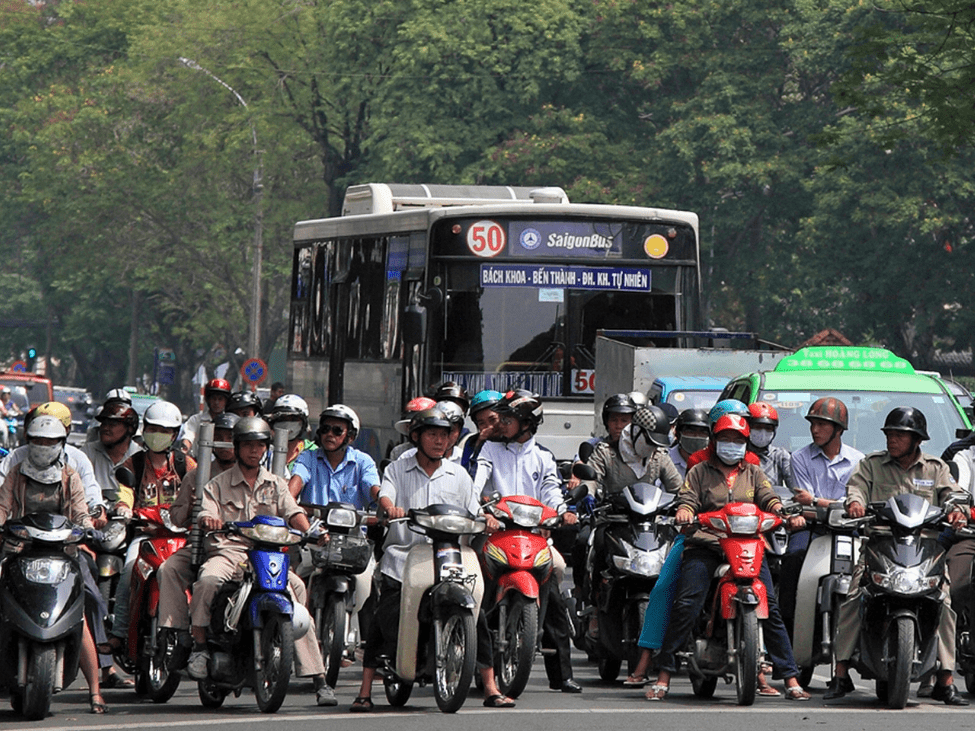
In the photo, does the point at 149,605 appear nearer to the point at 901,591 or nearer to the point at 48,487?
the point at 48,487

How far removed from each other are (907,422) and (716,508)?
3.73ft

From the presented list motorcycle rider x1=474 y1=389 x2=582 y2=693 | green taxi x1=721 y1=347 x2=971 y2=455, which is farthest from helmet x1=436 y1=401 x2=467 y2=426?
green taxi x1=721 y1=347 x2=971 y2=455

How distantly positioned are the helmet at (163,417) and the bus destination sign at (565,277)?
27.9 ft

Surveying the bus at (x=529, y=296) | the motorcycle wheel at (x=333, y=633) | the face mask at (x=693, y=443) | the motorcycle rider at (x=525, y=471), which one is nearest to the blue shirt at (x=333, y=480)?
the motorcycle wheel at (x=333, y=633)

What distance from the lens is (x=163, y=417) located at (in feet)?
35.5

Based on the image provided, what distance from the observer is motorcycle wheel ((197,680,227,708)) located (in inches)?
388

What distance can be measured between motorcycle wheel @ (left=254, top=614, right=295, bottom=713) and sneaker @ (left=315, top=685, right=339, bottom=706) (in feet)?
1.71

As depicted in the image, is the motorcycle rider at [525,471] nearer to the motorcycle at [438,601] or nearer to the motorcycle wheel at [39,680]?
the motorcycle at [438,601]

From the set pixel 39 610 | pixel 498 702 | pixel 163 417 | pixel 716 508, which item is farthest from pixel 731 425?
pixel 39 610

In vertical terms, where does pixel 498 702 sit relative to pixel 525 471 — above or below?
below

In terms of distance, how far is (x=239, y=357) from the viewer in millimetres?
55625

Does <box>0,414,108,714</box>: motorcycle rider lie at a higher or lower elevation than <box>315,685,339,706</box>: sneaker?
higher

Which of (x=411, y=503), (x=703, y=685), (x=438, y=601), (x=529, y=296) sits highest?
(x=529, y=296)

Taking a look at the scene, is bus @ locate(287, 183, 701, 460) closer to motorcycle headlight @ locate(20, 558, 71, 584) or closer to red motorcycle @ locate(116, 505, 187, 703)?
red motorcycle @ locate(116, 505, 187, 703)
